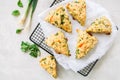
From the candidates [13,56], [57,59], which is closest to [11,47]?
[13,56]

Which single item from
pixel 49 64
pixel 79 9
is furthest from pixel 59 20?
pixel 49 64

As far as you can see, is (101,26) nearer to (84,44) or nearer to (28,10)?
(84,44)

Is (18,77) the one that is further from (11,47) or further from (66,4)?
(66,4)

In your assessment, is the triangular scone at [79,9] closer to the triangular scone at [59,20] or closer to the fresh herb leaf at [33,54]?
the triangular scone at [59,20]

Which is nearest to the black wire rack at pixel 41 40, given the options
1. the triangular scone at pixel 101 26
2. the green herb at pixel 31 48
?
the green herb at pixel 31 48

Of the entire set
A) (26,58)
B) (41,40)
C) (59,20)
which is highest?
(59,20)

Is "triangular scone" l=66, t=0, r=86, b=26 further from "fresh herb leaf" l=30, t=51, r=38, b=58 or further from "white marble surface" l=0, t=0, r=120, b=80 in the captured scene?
"fresh herb leaf" l=30, t=51, r=38, b=58
